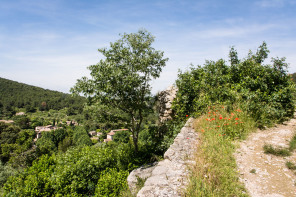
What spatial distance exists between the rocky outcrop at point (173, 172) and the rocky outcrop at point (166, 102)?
3372 mm

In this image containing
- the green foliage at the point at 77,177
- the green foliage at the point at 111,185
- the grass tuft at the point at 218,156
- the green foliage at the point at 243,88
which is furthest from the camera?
the green foliage at the point at 77,177

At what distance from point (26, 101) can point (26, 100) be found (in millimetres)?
1829

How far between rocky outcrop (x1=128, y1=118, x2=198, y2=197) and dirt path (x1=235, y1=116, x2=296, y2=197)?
1.19 meters

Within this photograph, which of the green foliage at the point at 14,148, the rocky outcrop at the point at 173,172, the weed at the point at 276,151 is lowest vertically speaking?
the green foliage at the point at 14,148

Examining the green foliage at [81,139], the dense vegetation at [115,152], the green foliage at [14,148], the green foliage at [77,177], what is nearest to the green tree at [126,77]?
the dense vegetation at [115,152]

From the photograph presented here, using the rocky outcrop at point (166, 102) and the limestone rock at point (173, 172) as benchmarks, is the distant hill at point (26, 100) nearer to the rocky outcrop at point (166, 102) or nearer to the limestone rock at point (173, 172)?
the rocky outcrop at point (166, 102)

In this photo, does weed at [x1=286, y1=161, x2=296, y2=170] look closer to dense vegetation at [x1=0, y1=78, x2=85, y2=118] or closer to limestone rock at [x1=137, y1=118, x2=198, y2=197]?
limestone rock at [x1=137, y1=118, x2=198, y2=197]

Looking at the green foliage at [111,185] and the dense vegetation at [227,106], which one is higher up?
the dense vegetation at [227,106]

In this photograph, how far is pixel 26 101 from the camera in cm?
9800

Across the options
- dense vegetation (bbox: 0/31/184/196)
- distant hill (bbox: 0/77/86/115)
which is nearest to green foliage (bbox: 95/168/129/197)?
dense vegetation (bbox: 0/31/184/196)

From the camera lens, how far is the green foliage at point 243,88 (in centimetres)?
598

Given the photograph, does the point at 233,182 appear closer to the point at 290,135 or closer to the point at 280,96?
the point at 290,135

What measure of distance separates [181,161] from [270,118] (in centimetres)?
409

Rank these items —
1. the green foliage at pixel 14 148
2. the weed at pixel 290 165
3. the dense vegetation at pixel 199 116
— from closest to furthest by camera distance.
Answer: the weed at pixel 290 165
the dense vegetation at pixel 199 116
the green foliage at pixel 14 148
